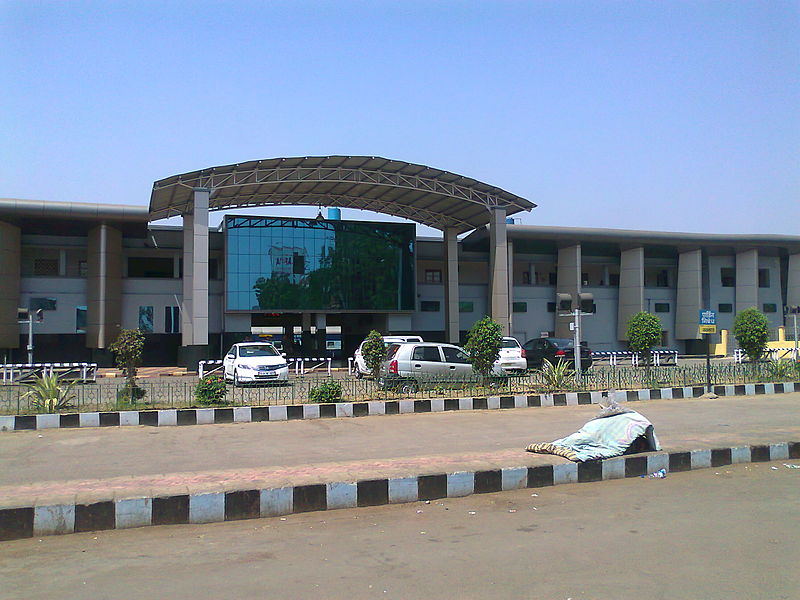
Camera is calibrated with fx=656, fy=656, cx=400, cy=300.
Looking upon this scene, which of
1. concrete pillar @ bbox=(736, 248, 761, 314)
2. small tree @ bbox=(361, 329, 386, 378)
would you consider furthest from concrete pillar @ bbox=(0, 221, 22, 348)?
concrete pillar @ bbox=(736, 248, 761, 314)

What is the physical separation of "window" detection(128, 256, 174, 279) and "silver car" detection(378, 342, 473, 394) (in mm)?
20954

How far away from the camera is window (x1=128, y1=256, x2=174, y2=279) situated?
36000mm

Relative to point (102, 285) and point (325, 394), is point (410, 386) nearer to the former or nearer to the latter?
point (325, 394)

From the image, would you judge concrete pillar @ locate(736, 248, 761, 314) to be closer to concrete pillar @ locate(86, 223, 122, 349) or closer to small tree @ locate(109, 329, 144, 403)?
concrete pillar @ locate(86, 223, 122, 349)

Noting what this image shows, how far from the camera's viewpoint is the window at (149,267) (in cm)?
3600

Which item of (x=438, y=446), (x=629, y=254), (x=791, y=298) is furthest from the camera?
(x=791, y=298)

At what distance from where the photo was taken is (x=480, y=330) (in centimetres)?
1805

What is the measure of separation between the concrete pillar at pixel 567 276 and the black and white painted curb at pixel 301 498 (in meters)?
32.0

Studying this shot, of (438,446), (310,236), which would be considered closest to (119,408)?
(438,446)

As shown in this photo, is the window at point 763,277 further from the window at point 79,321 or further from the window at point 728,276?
the window at point 79,321

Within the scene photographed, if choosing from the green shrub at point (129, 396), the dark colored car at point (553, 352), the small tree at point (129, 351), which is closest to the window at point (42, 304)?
the small tree at point (129, 351)

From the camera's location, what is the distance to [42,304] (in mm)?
33312

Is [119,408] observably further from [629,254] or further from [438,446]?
[629,254]

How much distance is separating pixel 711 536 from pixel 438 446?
5.28 meters
